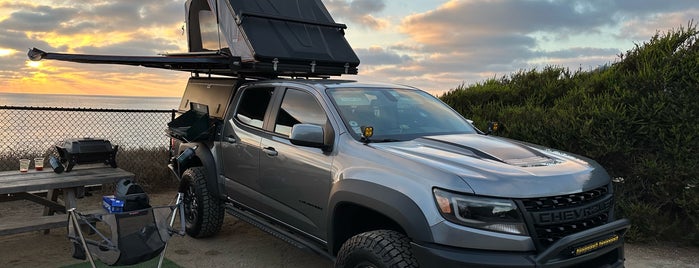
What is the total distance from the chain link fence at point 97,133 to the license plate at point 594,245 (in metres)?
6.91

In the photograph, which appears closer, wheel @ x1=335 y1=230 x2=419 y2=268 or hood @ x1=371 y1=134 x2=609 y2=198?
hood @ x1=371 y1=134 x2=609 y2=198

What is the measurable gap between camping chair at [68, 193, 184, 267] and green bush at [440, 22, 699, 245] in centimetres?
438

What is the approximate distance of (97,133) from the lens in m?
8.47

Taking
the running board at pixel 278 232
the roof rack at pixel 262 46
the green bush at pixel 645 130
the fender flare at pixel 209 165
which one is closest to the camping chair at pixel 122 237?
the running board at pixel 278 232

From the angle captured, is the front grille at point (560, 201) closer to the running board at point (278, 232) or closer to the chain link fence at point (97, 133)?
the running board at point (278, 232)

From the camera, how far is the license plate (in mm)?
2992

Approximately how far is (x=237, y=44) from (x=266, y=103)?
4.61 feet

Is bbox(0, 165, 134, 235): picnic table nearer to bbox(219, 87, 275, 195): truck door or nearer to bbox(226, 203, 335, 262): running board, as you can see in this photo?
bbox(219, 87, 275, 195): truck door

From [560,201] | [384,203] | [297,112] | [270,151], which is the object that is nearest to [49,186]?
[270,151]

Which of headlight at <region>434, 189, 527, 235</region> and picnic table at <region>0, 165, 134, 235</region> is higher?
headlight at <region>434, 189, 527, 235</region>

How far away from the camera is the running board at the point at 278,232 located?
400 cm

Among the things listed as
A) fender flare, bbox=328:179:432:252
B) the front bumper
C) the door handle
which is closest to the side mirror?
fender flare, bbox=328:179:432:252

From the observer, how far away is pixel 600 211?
130 inches

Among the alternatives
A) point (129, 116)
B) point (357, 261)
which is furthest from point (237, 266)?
point (129, 116)
